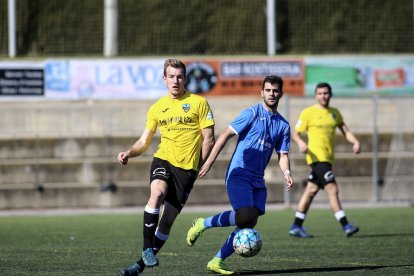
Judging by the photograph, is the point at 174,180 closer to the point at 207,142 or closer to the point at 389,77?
the point at 207,142

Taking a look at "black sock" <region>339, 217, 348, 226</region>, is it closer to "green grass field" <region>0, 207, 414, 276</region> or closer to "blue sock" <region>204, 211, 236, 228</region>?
"green grass field" <region>0, 207, 414, 276</region>

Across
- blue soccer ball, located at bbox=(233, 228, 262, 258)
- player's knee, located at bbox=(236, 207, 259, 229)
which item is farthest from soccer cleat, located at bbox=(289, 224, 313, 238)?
blue soccer ball, located at bbox=(233, 228, 262, 258)

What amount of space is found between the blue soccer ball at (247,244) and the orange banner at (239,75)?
14.7 m

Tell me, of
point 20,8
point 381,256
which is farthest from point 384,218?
point 20,8

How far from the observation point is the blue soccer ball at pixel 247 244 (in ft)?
31.0

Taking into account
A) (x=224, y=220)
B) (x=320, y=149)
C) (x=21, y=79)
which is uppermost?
(x=21, y=79)

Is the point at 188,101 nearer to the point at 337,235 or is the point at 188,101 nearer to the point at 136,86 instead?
the point at 337,235

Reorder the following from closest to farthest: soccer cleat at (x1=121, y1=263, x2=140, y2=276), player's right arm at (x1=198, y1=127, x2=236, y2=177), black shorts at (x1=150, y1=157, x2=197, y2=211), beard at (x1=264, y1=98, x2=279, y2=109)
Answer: soccer cleat at (x1=121, y1=263, x2=140, y2=276) < player's right arm at (x1=198, y1=127, x2=236, y2=177) < black shorts at (x1=150, y1=157, x2=197, y2=211) < beard at (x1=264, y1=98, x2=279, y2=109)

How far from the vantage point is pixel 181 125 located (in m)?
9.80

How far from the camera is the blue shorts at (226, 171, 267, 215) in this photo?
387 inches

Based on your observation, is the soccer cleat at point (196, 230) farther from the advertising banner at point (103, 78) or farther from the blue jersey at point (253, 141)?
the advertising banner at point (103, 78)

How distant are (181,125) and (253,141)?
782 mm

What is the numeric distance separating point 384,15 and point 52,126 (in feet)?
31.2

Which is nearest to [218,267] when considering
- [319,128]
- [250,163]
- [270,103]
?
[250,163]
